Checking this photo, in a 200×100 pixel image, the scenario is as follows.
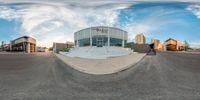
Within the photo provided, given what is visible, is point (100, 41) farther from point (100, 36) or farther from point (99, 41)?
point (100, 36)

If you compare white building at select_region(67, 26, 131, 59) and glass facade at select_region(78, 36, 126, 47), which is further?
glass facade at select_region(78, 36, 126, 47)

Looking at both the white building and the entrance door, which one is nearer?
the white building

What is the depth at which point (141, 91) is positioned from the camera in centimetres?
369

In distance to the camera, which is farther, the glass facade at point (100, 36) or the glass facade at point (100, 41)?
the glass facade at point (100, 41)

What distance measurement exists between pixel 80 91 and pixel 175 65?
3981mm

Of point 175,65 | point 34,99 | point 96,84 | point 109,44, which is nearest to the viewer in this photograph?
point 34,99

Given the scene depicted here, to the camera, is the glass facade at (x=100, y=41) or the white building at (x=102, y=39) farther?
the glass facade at (x=100, y=41)

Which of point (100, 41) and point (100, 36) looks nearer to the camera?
point (100, 41)

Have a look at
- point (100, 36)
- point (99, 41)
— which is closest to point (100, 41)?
point (99, 41)

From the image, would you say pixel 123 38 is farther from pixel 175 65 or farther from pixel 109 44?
pixel 175 65

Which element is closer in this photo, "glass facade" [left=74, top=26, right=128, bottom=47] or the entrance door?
"glass facade" [left=74, top=26, right=128, bottom=47]

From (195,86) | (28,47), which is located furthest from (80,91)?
(195,86)

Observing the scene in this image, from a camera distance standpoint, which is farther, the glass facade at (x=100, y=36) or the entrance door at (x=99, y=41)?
the entrance door at (x=99, y=41)

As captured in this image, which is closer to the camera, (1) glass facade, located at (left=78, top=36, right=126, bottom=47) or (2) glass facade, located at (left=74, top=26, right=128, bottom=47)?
(2) glass facade, located at (left=74, top=26, right=128, bottom=47)
